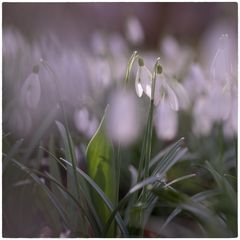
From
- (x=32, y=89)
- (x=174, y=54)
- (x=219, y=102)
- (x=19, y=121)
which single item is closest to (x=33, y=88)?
(x=32, y=89)

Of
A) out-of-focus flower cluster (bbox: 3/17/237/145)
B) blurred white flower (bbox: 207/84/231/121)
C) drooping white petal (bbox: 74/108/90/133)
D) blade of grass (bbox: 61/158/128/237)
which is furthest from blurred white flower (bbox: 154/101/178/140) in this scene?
blade of grass (bbox: 61/158/128/237)

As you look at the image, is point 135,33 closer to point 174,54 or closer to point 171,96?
point 174,54

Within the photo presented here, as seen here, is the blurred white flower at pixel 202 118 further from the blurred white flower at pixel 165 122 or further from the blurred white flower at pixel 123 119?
the blurred white flower at pixel 123 119

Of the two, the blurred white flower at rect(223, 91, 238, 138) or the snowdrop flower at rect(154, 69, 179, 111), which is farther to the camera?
the blurred white flower at rect(223, 91, 238, 138)

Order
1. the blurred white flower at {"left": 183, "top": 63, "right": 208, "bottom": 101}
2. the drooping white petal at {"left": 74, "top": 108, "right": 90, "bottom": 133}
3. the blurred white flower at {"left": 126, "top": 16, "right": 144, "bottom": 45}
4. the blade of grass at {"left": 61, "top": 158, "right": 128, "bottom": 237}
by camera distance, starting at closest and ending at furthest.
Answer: the blade of grass at {"left": 61, "top": 158, "right": 128, "bottom": 237} → the drooping white petal at {"left": 74, "top": 108, "right": 90, "bottom": 133} → the blurred white flower at {"left": 183, "top": 63, "right": 208, "bottom": 101} → the blurred white flower at {"left": 126, "top": 16, "right": 144, "bottom": 45}

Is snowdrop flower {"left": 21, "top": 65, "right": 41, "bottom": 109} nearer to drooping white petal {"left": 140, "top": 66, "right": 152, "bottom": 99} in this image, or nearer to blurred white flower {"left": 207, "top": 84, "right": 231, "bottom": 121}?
drooping white petal {"left": 140, "top": 66, "right": 152, "bottom": 99}

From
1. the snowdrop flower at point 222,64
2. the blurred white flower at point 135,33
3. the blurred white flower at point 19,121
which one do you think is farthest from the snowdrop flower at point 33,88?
the blurred white flower at point 135,33

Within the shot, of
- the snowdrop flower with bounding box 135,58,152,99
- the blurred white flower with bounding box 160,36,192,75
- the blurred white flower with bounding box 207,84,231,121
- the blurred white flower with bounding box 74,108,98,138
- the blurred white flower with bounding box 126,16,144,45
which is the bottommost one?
the blurred white flower with bounding box 74,108,98,138
